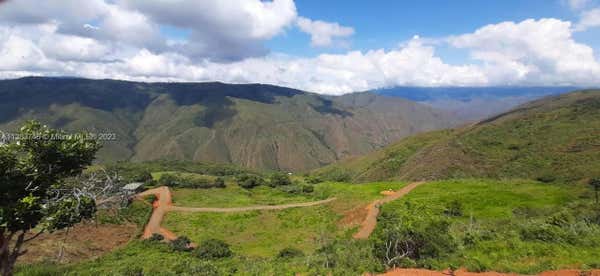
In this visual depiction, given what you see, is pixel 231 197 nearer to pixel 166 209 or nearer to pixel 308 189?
pixel 166 209

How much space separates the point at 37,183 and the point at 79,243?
32.3 m

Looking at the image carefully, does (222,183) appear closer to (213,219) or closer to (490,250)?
(213,219)

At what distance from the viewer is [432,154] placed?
11694 cm

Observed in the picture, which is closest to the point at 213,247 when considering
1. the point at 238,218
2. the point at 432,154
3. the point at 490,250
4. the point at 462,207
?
the point at 238,218

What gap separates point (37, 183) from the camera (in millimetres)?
10469

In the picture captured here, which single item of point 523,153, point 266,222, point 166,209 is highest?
point 523,153

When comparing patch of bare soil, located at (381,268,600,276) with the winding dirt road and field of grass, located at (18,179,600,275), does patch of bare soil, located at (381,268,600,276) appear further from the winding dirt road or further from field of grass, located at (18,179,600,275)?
the winding dirt road

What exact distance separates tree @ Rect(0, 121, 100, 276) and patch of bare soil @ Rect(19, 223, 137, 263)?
64.1 ft

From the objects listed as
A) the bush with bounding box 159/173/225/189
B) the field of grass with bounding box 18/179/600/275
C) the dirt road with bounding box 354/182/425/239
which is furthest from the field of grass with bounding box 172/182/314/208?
the dirt road with bounding box 354/182/425/239

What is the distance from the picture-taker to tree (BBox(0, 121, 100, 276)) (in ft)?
30.9

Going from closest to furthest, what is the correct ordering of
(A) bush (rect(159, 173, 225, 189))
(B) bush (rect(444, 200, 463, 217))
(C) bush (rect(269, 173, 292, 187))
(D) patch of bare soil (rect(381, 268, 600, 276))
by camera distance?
(D) patch of bare soil (rect(381, 268, 600, 276)), (B) bush (rect(444, 200, 463, 217)), (A) bush (rect(159, 173, 225, 189)), (C) bush (rect(269, 173, 292, 187))

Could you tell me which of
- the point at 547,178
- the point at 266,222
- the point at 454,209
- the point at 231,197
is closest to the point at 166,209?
the point at 231,197

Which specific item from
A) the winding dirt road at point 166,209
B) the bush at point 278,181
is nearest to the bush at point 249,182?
the bush at point 278,181

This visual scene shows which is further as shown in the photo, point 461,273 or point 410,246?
point 410,246
